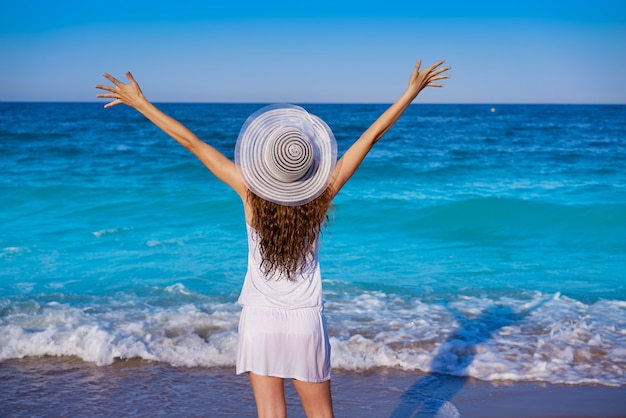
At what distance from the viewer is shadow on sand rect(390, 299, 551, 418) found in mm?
4289

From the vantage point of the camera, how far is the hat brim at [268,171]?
7.63ft

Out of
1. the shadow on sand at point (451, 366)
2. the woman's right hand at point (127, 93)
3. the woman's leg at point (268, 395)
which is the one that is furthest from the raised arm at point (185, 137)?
the shadow on sand at point (451, 366)

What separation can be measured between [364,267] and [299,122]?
6.22 m

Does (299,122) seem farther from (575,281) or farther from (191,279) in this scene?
(575,281)

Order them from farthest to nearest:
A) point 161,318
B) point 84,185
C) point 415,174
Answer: point 415,174 → point 84,185 → point 161,318

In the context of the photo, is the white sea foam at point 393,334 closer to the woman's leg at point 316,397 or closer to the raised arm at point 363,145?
the woman's leg at point 316,397

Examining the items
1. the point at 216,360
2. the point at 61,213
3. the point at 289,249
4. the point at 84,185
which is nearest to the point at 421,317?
the point at 216,360

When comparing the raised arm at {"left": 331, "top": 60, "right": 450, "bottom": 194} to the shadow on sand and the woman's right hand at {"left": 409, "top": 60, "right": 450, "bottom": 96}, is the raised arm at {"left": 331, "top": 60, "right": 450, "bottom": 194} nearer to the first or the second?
the woman's right hand at {"left": 409, "top": 60, "right": 450, "bottom": 96}

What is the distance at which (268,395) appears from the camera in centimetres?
254

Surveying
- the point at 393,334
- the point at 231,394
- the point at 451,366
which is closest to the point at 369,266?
the point at 393,334

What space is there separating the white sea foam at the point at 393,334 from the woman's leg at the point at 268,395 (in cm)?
249

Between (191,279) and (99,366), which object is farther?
(191,279)

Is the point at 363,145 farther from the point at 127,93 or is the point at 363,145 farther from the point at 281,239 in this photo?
the point at 127,93

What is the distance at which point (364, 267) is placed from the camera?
848cm
